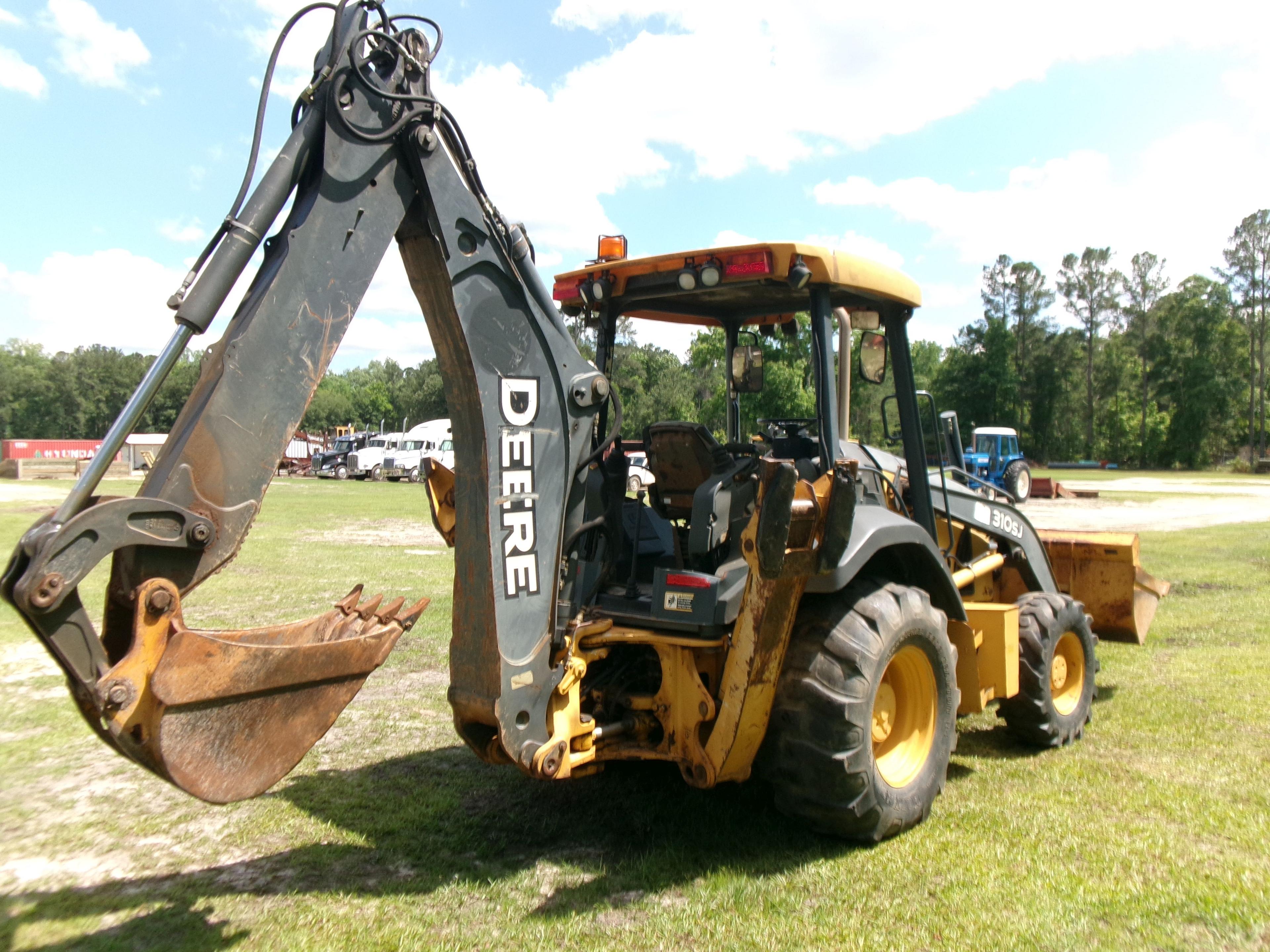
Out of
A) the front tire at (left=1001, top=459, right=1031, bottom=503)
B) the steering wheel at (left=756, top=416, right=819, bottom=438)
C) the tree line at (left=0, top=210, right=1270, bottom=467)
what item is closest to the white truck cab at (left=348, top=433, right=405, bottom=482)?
the tree line at (left=0, top=210, right=1270, bottom=467)

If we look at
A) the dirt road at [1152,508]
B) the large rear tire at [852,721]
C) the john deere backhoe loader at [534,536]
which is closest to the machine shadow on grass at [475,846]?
the large rear tire at [852,721]

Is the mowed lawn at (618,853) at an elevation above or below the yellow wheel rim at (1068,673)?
below

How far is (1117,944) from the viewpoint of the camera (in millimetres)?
3312

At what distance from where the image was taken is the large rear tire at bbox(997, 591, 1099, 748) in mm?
5570

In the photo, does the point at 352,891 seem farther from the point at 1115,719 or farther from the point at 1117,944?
the point at 1115,719

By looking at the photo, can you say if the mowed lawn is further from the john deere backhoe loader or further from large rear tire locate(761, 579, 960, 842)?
the john deere backhoe loader

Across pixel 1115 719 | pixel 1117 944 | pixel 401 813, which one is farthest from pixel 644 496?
pixel 1115 719

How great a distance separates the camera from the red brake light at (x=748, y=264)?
415 cm

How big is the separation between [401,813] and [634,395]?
405cm

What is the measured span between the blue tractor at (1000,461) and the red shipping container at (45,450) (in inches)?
1650

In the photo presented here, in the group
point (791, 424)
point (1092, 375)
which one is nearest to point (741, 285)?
point (791, 424)

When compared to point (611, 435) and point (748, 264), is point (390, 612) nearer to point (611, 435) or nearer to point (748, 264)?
point (611, 435)

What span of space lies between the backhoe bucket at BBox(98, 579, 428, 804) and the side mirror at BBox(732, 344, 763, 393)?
301cm

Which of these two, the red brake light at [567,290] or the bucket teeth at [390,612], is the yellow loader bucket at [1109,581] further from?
the bucket teeth at [390,612]
